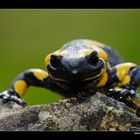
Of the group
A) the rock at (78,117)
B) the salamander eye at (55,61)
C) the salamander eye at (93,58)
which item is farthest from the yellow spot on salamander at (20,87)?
the rock at (78,117)

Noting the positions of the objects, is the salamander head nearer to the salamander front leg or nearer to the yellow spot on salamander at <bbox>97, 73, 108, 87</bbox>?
the yellow spot on salamander at <bbox>97, 73, 108, 87</bbox>

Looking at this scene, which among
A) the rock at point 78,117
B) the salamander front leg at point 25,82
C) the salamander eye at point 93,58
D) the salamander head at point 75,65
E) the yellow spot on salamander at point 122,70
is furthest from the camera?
the salamander front leg at point 25,82

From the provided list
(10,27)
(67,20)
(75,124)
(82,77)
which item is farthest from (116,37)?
(75,124)

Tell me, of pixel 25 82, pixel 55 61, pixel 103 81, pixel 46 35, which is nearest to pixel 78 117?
pixel 55 61

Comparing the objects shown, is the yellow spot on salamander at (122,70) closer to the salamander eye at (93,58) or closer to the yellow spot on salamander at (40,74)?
the salamander eye at (93,58)

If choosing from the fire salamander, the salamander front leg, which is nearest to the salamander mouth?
the fire salamander

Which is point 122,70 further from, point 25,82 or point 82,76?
point 25,82
